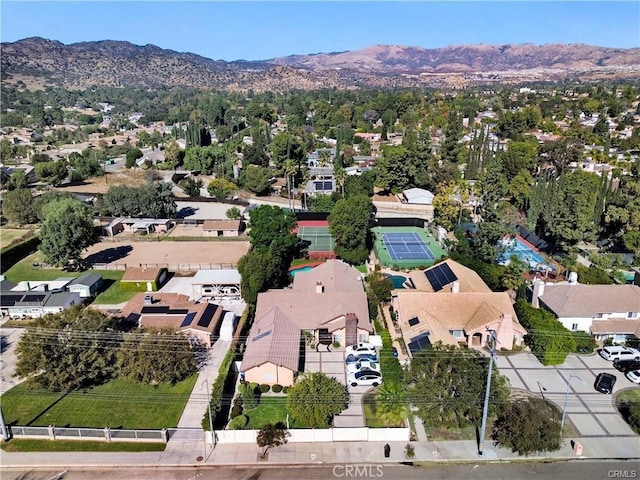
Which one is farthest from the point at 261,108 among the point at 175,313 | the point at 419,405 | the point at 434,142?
the point at 419,405

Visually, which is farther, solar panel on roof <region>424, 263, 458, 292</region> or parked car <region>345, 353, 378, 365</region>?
solar panel on roof <region>424, 263, 458, 292</region>

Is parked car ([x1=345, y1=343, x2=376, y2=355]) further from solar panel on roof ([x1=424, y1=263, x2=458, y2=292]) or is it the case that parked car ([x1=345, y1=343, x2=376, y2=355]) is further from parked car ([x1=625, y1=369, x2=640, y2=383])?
parked car ([x1=625, y1=369, x2=640, y2=383])

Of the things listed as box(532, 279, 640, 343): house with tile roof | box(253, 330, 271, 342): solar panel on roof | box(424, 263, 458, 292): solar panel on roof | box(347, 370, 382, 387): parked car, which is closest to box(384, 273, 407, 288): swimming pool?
box(424, 263, 458, 292): solar panel on roof

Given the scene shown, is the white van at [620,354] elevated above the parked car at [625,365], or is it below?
above

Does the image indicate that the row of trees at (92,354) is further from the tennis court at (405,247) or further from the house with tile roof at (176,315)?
the tennis court at (405,247)

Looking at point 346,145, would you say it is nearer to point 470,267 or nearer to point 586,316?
point 470,267

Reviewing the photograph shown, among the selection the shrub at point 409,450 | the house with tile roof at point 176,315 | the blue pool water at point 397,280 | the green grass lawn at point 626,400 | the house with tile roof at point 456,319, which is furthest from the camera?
the blue pool water at point 397,280

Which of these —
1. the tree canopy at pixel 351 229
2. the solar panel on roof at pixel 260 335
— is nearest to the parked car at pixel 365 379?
the solar panel on roof at pixel 260 335
